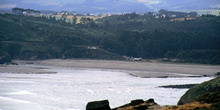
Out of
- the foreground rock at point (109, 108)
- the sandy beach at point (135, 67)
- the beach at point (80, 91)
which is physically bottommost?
the sandy beach at point (135, 67)

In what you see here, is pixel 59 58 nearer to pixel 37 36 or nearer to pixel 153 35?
pixel 37 36

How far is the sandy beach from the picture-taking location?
60.5 meters

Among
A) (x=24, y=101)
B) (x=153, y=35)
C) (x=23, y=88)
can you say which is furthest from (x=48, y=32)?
(x=24, y=101)

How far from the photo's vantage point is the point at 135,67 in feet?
231

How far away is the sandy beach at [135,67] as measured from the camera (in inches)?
2382

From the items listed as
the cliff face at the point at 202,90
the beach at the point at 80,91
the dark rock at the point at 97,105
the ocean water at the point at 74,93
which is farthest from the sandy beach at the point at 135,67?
the dark rock at the point at 97,105

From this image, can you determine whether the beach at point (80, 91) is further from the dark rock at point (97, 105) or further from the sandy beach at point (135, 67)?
the dark rock at point (97, 105)

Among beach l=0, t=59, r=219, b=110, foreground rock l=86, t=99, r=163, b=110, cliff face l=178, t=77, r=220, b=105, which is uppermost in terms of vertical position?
foreground rock l=86, t=99, r=163, b=110

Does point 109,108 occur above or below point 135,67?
above

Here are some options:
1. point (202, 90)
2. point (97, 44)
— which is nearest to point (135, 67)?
point (97, 44)

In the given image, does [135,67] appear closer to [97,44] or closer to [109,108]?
[97,44]

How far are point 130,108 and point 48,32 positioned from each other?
8490 centimetres

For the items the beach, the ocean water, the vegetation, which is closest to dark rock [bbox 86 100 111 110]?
the ocean water

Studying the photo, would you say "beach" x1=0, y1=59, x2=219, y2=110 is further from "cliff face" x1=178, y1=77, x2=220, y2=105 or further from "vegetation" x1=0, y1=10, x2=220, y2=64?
"vegetation" x1=0, y1=10, x2=220, y2=64
